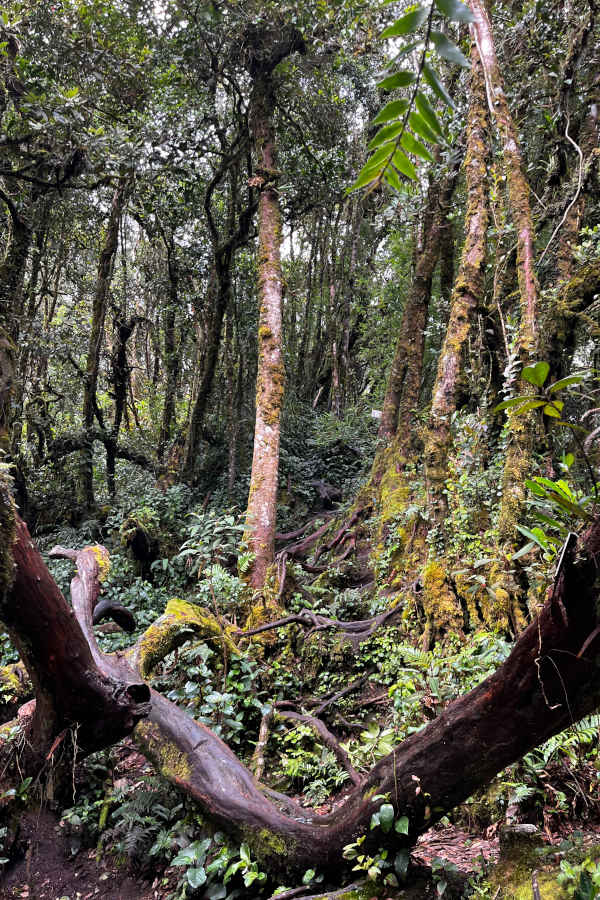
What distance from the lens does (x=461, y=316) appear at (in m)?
5.16

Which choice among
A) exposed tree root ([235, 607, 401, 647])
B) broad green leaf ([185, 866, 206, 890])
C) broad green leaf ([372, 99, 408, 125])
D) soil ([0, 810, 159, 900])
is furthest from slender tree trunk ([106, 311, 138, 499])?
broad green leaf ([372, 99, 408, 125])

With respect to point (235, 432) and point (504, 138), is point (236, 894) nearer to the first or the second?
point (504, 138)

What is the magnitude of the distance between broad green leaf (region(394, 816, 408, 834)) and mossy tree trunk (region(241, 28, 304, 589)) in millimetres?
3746

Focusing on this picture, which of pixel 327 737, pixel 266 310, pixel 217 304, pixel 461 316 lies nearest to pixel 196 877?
pixel 327 737

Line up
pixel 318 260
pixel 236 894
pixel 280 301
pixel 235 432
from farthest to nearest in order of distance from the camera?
pixel 318 260 → pixel 235 432 → pixel 280 301 → pixel 236 894

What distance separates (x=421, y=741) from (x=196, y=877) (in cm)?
169

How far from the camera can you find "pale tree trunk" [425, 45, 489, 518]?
16.6ft

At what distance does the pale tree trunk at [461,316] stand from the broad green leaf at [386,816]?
3181mm

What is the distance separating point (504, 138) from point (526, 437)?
9.04ft

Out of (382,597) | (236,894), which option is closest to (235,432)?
(382,597)

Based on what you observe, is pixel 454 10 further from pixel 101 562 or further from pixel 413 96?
pixel 101 562

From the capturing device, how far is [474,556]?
406 cm

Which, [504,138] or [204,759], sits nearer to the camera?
[204,759]

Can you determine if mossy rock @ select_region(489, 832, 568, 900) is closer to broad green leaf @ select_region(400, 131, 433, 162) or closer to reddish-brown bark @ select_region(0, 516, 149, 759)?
reddish-brown bark @ select_region(0, 516, 149, 759)
